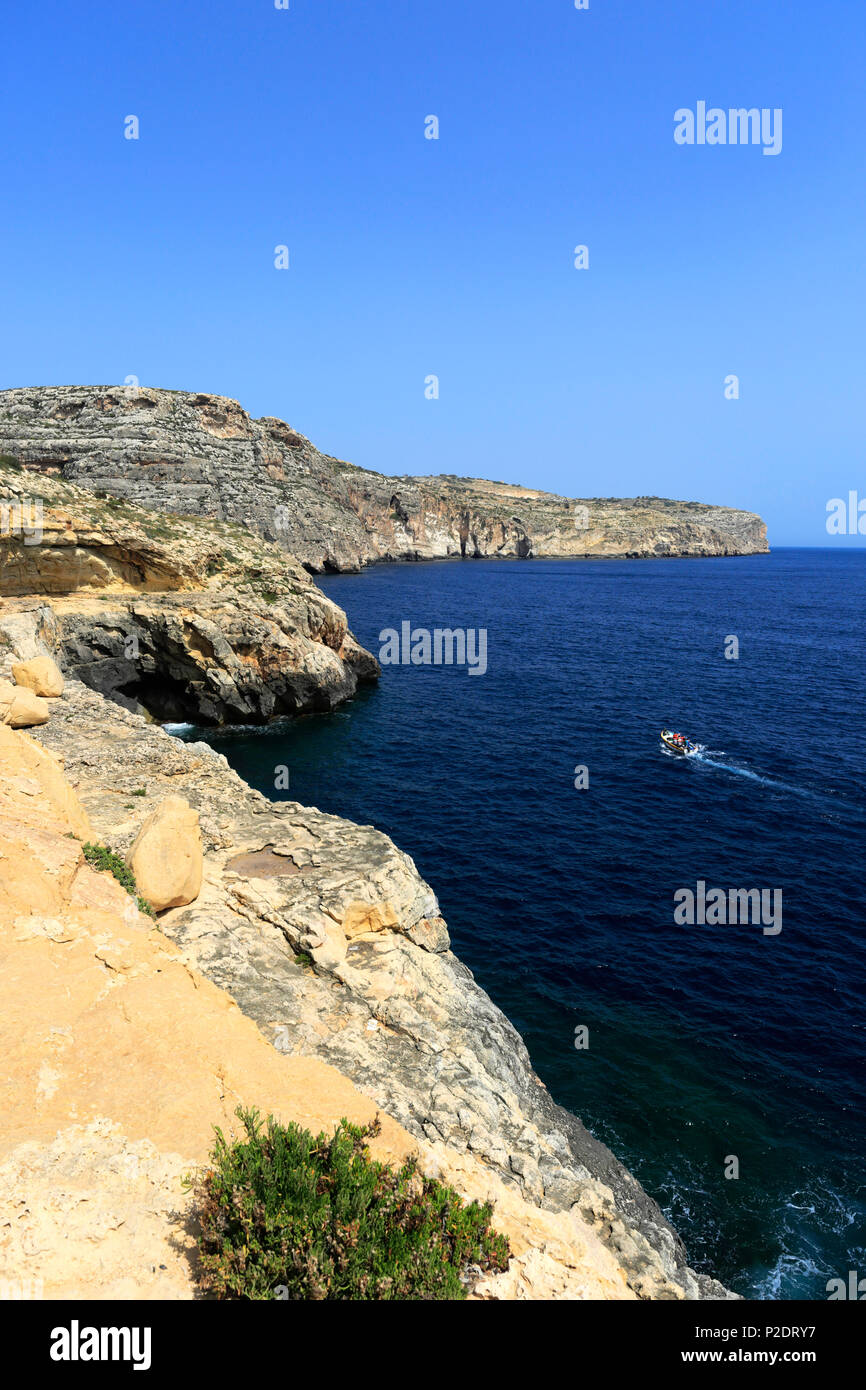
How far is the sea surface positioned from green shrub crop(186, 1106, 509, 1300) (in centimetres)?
1272

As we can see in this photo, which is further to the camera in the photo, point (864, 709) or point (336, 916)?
point (864, 709)

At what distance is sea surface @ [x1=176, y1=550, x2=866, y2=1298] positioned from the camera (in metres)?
19.6

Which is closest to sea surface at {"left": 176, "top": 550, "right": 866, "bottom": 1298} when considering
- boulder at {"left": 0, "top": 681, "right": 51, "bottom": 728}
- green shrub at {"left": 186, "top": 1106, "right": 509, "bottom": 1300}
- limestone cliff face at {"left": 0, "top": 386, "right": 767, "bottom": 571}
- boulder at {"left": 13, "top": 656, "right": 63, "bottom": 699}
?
green shrub at {"left": 186, "top": 1106, "right": 509, "bottom": 1300}

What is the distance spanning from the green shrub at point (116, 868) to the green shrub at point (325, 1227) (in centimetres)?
723

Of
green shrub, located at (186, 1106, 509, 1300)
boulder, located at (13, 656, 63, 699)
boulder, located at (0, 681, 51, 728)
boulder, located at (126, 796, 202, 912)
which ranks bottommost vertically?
green shrub, located at (186, 1106, 509, 1300)

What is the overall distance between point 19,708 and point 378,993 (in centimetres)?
1863

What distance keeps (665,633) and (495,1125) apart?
8456 centimetres

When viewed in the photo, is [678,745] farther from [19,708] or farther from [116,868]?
[116,868]

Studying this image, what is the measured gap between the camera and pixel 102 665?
4869 centimetres

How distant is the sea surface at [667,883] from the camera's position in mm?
19594

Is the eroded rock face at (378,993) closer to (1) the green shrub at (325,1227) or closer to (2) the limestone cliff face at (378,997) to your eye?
(2) the limestone cliff face at (378,997)

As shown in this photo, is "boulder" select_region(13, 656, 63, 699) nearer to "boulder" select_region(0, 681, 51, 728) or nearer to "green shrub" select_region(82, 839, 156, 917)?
"boulder" select_region(0, 681, 51, 728)
